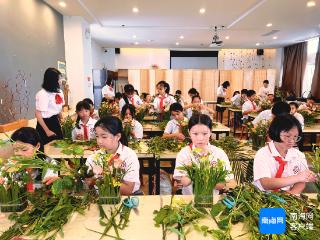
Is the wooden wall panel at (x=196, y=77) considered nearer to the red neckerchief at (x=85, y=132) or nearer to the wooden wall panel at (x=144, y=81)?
the wooden wall panel at (x=144, y=81)

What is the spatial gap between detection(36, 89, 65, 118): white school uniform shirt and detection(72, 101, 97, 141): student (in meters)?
0.38

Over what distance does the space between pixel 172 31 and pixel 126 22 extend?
179 centimetres

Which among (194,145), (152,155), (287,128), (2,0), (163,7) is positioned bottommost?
(152,155)

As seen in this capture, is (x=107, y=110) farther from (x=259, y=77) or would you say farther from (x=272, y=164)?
(x=259, y=77)

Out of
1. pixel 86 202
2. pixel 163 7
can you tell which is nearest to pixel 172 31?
pixel 163 7

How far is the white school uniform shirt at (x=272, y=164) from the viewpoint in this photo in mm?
1895

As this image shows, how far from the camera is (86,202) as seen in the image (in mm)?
1539

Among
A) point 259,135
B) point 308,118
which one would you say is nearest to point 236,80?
point 308,118

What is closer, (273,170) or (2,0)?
(273,170)

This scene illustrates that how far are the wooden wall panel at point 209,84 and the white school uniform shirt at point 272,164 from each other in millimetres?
9934

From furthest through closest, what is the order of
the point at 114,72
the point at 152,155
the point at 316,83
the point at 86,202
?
the point at 114,72 < the point at 316,83 < the point at 152,155 < the point at 86,202

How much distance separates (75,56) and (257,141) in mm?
5161

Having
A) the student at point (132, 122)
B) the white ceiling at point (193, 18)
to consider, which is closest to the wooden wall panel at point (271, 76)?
the white ceiling at point (193, 18)

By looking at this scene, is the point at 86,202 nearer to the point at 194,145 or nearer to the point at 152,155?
the point at 194,145
